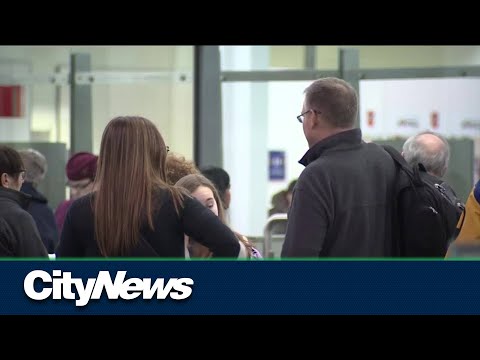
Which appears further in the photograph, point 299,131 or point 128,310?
point 299,131

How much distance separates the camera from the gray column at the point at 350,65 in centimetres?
894

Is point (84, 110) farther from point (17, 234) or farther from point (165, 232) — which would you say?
point (165, 232)

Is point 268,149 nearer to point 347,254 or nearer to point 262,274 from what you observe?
point 347,254

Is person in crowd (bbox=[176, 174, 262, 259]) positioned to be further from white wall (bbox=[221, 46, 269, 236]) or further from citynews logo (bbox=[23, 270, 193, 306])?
white wall (bbox=[221, 46, 269, 236])

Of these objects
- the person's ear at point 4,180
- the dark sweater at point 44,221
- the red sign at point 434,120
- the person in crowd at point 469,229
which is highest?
the red sign at point 434,120

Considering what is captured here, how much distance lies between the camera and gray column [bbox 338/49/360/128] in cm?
894

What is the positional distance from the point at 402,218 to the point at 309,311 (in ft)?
3.08

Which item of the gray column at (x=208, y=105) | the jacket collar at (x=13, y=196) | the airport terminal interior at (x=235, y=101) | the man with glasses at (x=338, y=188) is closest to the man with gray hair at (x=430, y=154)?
the man with glasses at (x=338, y=188)

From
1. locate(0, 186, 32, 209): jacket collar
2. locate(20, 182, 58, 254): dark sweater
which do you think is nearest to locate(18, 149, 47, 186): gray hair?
locate(20, 182, 58, 254): dark sweater

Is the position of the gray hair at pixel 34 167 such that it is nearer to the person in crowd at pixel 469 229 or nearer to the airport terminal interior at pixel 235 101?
the airport terminal interior at pixel 235 101

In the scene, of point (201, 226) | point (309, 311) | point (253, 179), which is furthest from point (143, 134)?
point (253, 179)

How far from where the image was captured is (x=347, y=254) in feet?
12.3

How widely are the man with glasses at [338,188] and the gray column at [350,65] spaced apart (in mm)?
5105

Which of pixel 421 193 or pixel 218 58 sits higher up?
pixel 218 58
